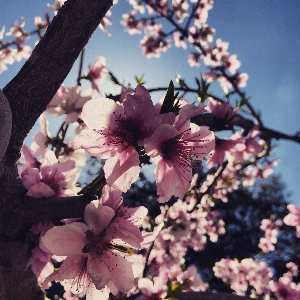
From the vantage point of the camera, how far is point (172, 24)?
3932 millimetres

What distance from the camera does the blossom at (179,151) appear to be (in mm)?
810

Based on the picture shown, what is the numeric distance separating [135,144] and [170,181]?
0.15 m

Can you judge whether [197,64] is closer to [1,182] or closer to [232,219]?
[1,182]

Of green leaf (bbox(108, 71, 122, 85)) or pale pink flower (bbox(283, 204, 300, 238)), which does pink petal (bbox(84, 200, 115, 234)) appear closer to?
green leaf (bbox(108, 71, 122, 85))

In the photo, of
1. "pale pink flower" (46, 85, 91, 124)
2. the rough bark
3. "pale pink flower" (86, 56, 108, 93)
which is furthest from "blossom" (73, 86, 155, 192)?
"pale pink flower" (86, 56, 108, 93)

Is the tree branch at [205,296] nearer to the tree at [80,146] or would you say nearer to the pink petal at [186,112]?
the tree at [80,146]

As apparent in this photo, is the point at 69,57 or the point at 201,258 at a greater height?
the point at 201,258

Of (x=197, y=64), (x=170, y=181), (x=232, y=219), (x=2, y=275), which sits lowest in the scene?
(x=2, y=275)

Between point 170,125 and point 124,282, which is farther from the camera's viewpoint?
point 124,282

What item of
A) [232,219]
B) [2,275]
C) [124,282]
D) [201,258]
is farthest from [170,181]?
[232,219]

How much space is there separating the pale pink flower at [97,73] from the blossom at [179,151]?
146 centimetres

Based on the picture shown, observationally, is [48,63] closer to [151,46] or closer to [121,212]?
[121,212]

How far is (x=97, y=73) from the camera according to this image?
228 cm

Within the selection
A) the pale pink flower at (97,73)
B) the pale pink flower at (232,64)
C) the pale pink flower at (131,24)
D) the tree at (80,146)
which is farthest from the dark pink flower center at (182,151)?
the pale pink flower at (131,24)
